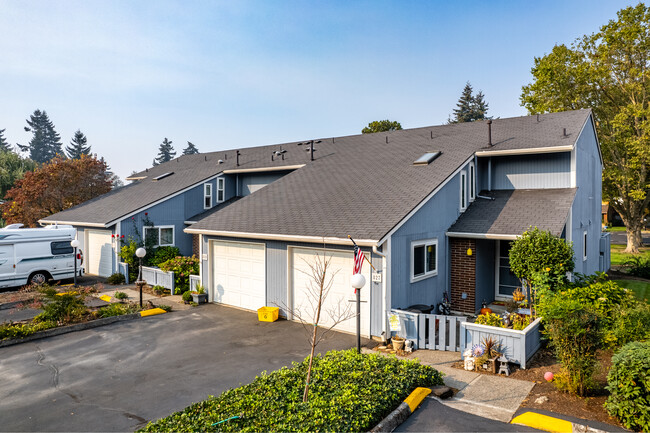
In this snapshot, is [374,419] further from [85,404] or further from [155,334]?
[155,334]

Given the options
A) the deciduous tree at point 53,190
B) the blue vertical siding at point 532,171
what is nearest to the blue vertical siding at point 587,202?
the blue vertical siding at point 532,171

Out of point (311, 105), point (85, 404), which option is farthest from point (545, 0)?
point (85, 404)

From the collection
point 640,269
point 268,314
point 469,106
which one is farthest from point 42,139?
point 640,269

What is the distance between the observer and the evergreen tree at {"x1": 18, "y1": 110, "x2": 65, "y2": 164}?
361ft

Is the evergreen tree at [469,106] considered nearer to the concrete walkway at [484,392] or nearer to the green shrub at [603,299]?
the green shrub at [603,299]

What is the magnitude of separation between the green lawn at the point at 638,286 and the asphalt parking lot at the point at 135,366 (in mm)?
14542

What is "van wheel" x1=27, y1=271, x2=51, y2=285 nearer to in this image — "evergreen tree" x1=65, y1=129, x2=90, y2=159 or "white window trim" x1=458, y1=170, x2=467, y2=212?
"white window trim" x1=458, y1=170, x2=467, y2=212

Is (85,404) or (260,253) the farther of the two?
(260,253)

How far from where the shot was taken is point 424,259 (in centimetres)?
1217

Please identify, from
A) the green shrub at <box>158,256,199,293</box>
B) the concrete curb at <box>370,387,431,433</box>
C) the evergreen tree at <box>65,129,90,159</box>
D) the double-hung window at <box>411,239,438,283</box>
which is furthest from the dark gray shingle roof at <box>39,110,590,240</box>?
the evergreen tree at <box>65,129,90,159</box>

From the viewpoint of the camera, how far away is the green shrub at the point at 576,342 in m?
6.91

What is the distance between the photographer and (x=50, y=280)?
1773cm

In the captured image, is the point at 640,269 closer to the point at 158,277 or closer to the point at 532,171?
the point at 532,171

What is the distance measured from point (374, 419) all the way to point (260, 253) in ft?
28.1
